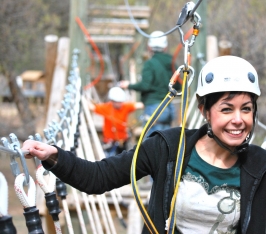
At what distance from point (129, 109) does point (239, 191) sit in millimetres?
5513

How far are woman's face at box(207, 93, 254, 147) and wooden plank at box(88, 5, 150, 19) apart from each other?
940cm

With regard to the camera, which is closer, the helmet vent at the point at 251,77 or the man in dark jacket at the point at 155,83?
the helmet vent at the point at 251,77

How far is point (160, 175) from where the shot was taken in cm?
240

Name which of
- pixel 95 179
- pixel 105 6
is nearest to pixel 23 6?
pixel 105 6

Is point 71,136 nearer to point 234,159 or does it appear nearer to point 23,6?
point 234,159

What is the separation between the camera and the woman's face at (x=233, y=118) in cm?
236

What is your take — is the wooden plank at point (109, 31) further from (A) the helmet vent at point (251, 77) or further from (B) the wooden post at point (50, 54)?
(A) the helmet vent at point (251, 77)

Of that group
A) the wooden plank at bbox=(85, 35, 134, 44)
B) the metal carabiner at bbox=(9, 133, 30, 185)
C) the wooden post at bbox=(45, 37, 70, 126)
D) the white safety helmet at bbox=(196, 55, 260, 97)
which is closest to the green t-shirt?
the white safety helmet at bbox=(196, 55, 260, 97)

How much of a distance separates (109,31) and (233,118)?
410 inches

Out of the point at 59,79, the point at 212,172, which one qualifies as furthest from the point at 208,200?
the point at 59,79

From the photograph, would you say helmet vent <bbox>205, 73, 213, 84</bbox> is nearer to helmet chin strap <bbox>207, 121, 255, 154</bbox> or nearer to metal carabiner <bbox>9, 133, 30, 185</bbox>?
helmet chin strap <bbox>207, 121, 255, 154</bbox>

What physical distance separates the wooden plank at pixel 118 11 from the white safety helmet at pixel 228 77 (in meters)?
9.26

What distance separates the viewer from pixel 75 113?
4.49 m

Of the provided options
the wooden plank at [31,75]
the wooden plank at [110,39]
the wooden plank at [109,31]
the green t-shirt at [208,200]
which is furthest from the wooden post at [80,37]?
the wooden plank at [31,75]
